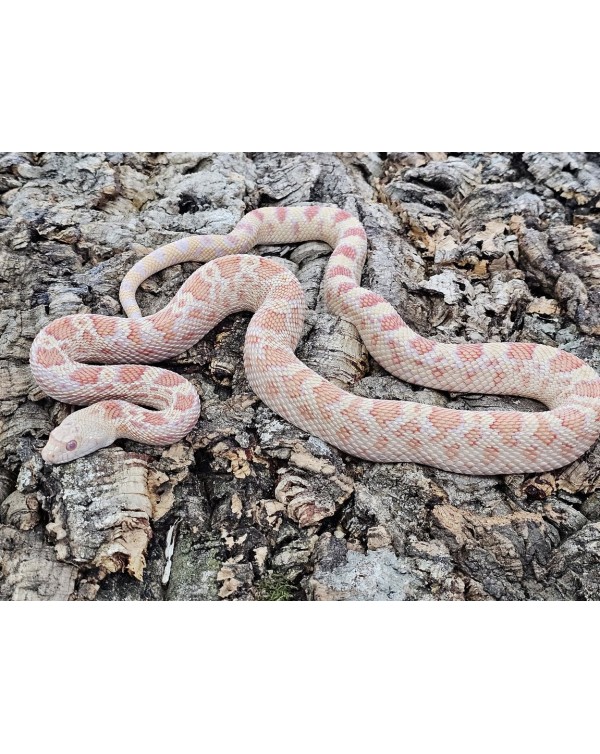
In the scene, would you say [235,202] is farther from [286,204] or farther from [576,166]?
[576,166]

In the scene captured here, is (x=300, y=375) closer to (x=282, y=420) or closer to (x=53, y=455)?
(x=282, y=420)

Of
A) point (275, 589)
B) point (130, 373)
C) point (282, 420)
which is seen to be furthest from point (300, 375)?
point (275, 589)

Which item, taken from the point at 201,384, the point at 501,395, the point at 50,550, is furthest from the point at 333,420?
the point at 50,550

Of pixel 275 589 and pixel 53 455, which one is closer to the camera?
pixel 275 589

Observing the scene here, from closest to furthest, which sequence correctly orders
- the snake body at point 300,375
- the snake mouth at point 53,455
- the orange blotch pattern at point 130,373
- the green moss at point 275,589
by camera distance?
the green moss at point 275,589 < the snake mouth at point 53,455 < the snake body at point 300,375 < the orange blotch pattern at point 130,373

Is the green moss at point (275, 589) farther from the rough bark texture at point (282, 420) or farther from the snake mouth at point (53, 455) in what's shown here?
the snake mouth at point (53, 455)

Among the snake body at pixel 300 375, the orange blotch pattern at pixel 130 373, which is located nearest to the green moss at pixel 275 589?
the snake body at pixel 300 375
